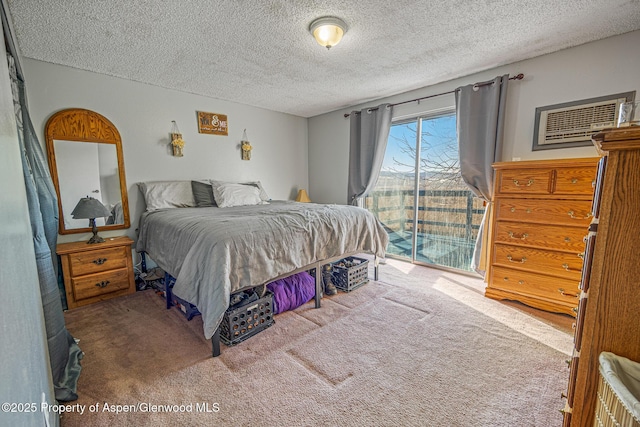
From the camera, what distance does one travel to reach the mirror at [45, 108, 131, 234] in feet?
8.50

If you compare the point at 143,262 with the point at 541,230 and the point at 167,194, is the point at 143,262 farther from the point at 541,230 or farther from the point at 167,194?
the point at 541,230

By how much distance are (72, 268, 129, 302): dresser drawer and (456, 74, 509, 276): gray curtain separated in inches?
147

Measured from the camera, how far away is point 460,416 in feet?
4.21

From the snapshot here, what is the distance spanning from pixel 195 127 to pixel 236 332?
2.75m

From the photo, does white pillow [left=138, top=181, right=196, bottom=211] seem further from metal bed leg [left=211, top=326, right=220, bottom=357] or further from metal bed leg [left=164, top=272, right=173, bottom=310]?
metal bed leg [left=211, top=326, right=220, bottom=357]

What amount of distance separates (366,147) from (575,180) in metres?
2.33

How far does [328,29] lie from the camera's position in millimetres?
1904

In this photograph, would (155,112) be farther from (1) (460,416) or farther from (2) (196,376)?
(1) (460,416)

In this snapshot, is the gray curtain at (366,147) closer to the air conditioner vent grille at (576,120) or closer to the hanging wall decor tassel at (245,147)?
the hanging wall decor tassel at (245,147)

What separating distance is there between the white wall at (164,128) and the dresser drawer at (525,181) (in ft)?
10.4

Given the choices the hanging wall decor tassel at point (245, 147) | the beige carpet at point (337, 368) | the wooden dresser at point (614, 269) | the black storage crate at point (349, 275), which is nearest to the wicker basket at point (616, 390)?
the wooden dresser at point (614, 269)

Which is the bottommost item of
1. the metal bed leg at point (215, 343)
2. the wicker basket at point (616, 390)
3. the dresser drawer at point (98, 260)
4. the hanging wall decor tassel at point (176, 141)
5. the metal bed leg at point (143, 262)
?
the metal bed leg at point (215, 343)

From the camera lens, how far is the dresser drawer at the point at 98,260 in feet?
7.79

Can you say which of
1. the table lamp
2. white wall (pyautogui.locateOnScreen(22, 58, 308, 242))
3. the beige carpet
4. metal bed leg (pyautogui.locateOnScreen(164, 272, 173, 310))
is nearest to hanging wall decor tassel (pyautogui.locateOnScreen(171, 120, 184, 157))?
white wall (pyautogui.locateOnScreen(22, 58, 308, 242))
